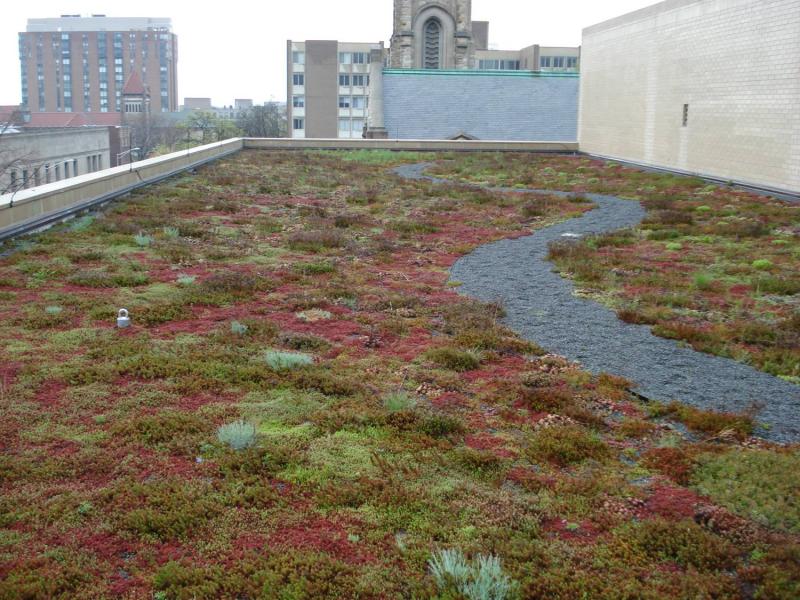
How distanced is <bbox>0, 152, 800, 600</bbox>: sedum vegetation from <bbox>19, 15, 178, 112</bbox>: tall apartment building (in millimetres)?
171423


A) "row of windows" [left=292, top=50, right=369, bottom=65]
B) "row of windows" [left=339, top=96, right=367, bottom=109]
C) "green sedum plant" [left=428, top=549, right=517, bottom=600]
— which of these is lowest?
"green sedum plant" [left=428, top=549, right=517, bottom=600]

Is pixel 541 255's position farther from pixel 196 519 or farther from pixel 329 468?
pixel 196 519

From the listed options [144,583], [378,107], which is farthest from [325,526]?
[378,107]

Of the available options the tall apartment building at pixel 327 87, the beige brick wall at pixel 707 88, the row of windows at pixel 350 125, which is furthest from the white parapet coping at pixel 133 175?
the row of windows at pixel 350 125

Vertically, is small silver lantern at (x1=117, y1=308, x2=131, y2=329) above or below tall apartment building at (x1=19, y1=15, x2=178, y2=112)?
below

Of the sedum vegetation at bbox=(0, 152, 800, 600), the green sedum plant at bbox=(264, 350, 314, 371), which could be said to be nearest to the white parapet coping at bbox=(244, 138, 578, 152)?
the sedum vegetation at bbox=(0, 152, 800, 600)

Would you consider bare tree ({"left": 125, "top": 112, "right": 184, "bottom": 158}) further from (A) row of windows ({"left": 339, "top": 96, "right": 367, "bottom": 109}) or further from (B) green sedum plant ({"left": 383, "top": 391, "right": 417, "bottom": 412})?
(B) green sedum plant ({"left": 383, "top": 391, "right": 417, "bottom": 412})

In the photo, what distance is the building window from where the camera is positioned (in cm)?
5875

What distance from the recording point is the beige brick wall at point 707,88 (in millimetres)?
22094

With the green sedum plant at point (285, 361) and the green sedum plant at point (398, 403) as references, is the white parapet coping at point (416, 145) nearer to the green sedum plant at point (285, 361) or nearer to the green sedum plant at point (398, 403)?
the green sedum plant at point (285, 361)

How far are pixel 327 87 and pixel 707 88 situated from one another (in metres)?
85.9

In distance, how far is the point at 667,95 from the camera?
29484 millimetres

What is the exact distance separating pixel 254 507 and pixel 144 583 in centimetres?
96

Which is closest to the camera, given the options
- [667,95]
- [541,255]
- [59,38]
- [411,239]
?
[541,255]
